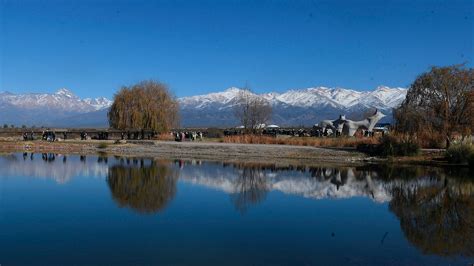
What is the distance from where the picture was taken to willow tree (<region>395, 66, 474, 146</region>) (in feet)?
144

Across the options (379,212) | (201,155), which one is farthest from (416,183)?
(201,155)

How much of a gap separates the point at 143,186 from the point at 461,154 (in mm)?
25626

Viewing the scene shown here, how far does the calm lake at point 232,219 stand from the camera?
12555 mm

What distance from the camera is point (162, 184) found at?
25.9m

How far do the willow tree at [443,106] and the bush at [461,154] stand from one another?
461cm

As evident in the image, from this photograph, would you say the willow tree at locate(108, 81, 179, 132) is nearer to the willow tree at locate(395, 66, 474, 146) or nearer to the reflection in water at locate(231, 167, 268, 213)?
the willow tree at locate(395, 66, 474, 146)

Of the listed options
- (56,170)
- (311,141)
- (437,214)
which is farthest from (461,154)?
(56,170)

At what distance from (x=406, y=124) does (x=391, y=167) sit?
8.15m

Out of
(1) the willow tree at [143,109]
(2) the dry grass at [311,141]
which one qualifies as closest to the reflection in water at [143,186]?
(2) the dry grass at [311,141]

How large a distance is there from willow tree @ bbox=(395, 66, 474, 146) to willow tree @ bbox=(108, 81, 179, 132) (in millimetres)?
32944

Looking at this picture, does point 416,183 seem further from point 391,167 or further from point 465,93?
point 465,93

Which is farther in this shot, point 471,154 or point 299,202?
point 471,154

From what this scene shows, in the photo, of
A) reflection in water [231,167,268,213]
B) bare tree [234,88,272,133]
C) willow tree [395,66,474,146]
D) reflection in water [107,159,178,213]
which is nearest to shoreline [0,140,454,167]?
willow tree [395,66,474,146]

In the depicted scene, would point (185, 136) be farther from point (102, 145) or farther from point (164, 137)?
point (102, 145)
